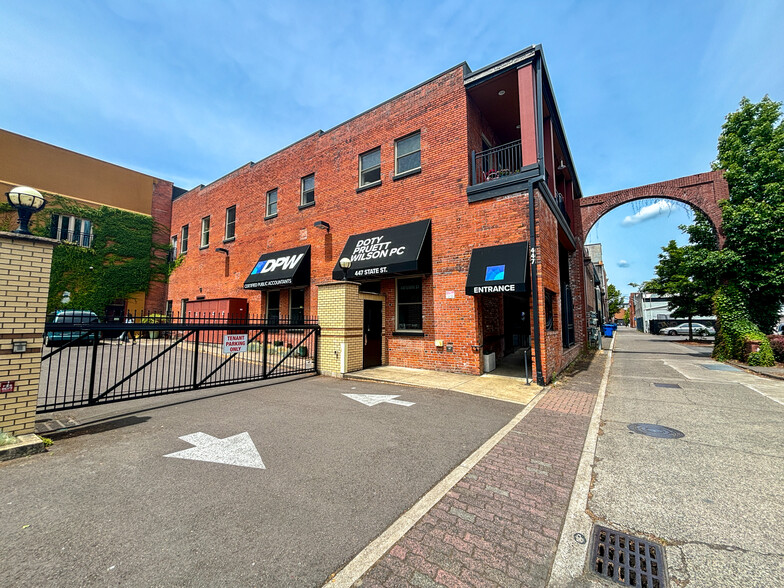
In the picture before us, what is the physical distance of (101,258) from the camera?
2227 centimetres

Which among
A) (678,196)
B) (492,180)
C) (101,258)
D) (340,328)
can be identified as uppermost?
(678,196)

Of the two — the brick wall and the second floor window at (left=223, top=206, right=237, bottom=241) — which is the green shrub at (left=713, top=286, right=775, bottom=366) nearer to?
the brick wall

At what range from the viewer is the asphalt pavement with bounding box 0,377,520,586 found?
220 centimetres

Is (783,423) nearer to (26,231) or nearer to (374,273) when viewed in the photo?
(374,273)

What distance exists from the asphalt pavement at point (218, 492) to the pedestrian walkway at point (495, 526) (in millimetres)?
294

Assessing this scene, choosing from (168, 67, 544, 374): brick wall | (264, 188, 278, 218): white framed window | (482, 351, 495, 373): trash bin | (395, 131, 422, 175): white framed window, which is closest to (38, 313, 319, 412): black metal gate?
(168, 67, 544, 374): brick wall

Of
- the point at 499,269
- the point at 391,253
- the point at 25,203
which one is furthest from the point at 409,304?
the point at 25,203

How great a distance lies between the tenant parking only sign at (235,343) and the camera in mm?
7695

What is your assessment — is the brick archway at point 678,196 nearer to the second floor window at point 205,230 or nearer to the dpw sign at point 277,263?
the dpw sign at point 277,263

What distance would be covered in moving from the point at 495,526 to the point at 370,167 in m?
12.4

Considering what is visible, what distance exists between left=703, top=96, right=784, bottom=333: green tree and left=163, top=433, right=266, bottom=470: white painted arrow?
60.6 feet

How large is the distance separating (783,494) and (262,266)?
54.2 ft

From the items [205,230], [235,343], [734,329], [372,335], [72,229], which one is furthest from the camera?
[72,229]

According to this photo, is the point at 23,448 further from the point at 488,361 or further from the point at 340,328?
the point at 488,361
